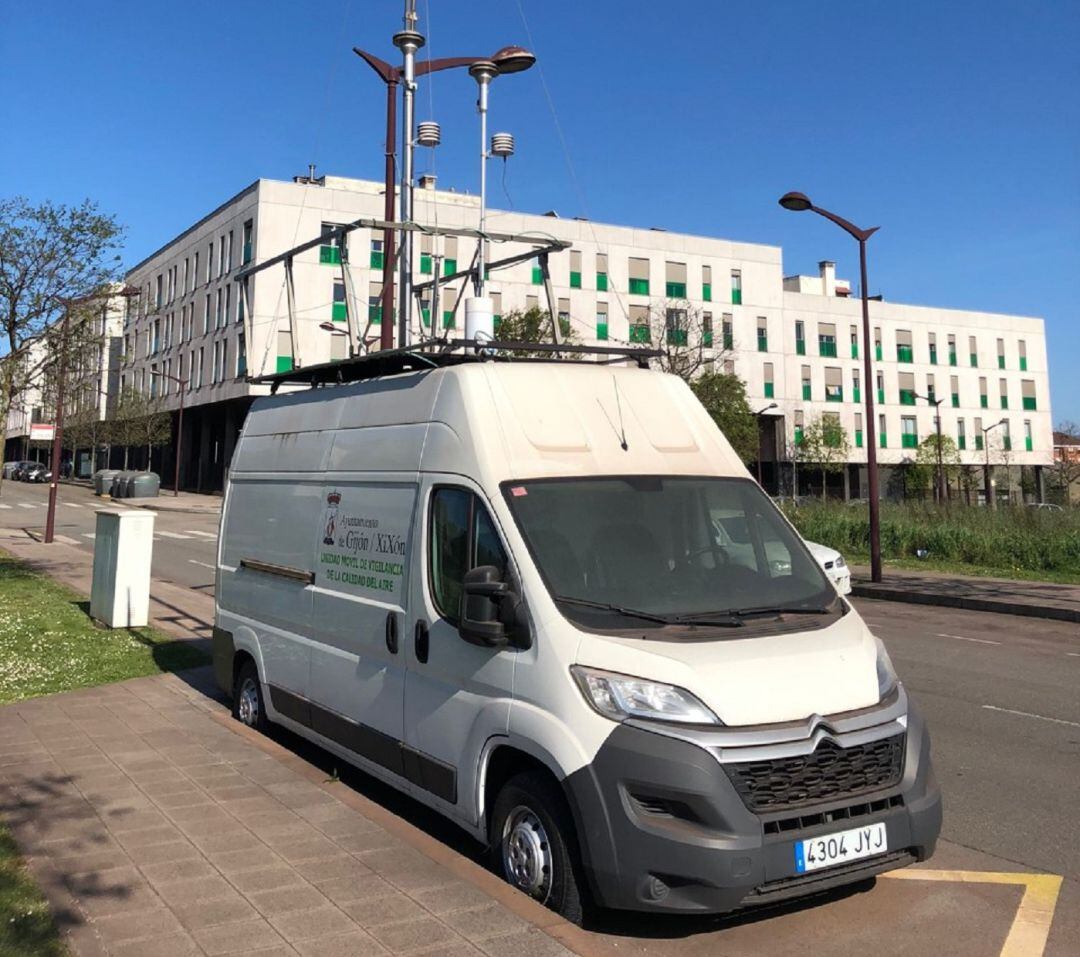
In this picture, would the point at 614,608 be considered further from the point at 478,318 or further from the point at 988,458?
the point at 988,458

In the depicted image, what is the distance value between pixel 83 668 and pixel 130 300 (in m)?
8.16

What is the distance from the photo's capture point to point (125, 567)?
11.5 meters

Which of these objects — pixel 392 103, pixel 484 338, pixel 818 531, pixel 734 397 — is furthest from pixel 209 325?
pixel 484 338

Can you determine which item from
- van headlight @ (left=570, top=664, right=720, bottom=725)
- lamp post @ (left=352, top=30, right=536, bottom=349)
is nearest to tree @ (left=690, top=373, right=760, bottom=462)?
lamp post @ (left=352, top=30, right=536, bottom=349)

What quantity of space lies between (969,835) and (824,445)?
60.2 metres

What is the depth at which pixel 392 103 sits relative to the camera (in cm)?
1505

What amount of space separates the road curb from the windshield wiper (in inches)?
529

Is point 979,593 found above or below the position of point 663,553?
below

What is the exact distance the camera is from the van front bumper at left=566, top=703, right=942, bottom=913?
139 inches

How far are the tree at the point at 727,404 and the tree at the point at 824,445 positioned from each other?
1265 centimetres

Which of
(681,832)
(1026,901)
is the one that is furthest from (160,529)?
(1026,901)

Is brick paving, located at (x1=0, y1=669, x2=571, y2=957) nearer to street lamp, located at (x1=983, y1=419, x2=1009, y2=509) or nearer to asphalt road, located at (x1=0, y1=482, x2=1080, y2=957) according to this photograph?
asphalt road, located at (x1=0, y1=482, x2=1080, y2=957)

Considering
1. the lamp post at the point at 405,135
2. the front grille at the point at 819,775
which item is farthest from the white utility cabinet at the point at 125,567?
the front grille at the point at 819,775

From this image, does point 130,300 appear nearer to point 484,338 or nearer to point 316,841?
point 484,338
